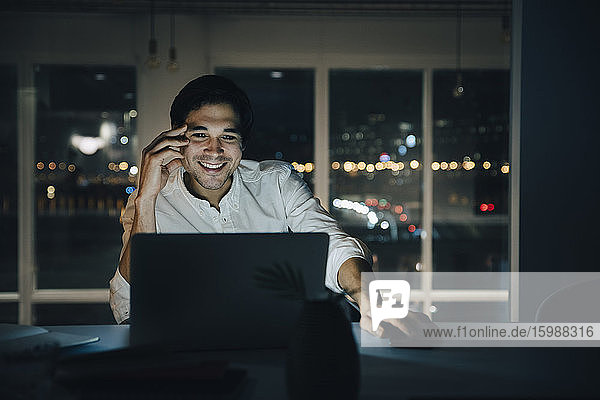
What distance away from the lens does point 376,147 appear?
6605mm

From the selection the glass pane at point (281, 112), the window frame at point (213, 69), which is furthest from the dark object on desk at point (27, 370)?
the glass pane at point (281, 112)

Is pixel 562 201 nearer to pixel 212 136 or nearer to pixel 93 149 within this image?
pixel 212 136

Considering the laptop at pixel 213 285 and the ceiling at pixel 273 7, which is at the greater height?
the ceiling at pixel 273 7

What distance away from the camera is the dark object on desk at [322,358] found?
982mm

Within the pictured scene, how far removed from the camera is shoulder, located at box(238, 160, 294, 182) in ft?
7.98

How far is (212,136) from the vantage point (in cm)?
Result: 236

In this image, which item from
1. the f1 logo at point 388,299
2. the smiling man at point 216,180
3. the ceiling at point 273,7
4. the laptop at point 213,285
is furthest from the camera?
the ceiling at point 273,7

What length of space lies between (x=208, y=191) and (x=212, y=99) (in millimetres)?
362

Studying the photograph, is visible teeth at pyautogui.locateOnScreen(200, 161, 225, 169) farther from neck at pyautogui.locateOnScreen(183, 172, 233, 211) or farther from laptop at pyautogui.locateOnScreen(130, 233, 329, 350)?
laptop at pyautogui.locateOnScreen(130, 233, 329, 350)

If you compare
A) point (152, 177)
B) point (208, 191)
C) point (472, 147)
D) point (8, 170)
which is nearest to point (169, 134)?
point (152, 177)

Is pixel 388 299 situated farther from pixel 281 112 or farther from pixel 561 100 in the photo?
pixel 281 112

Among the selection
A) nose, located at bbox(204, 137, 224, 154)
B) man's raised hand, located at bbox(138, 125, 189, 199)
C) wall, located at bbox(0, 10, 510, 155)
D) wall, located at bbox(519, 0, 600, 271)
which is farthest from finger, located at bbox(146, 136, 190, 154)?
wall, located at bbox(0, 10, 510, 155)

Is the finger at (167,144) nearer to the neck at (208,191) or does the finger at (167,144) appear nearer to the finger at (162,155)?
the finger at (162,155)

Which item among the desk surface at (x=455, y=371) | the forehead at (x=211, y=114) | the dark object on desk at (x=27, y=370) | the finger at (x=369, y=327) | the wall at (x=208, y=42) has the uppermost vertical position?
the wall at (x=208, y=42)
